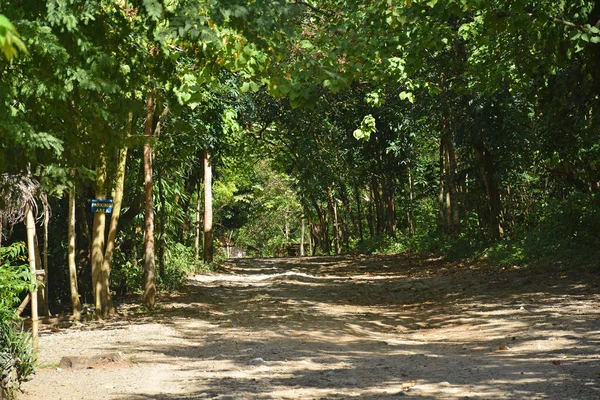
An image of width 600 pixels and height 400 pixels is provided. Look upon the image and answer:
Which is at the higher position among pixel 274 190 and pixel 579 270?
pixel 274 190

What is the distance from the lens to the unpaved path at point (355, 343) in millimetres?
7383

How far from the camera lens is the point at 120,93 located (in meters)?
6.20

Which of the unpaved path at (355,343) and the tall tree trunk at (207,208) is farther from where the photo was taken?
the tall tree trunk at (207,208)

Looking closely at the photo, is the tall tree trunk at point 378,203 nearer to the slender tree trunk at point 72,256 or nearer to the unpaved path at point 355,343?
the unpaved path at point 355,343

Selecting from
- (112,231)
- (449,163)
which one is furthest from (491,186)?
(112,231)

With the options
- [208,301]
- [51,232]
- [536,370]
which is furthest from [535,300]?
[51,232]

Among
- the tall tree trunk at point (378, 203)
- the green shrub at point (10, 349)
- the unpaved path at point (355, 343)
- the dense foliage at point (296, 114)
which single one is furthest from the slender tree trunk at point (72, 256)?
the tall tree trunk at point (378, 203)

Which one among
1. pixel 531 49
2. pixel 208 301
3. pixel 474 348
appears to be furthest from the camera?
pixel 208 301

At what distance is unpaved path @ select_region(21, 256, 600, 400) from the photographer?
24.2ft

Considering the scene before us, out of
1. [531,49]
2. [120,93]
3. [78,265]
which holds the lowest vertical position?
[78,265]

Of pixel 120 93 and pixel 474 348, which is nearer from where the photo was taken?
pixel 120 93

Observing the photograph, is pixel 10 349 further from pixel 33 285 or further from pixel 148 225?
pixel 148 225

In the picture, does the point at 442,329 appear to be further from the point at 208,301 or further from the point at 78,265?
the point at 78,265

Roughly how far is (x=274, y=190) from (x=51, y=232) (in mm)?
29411
